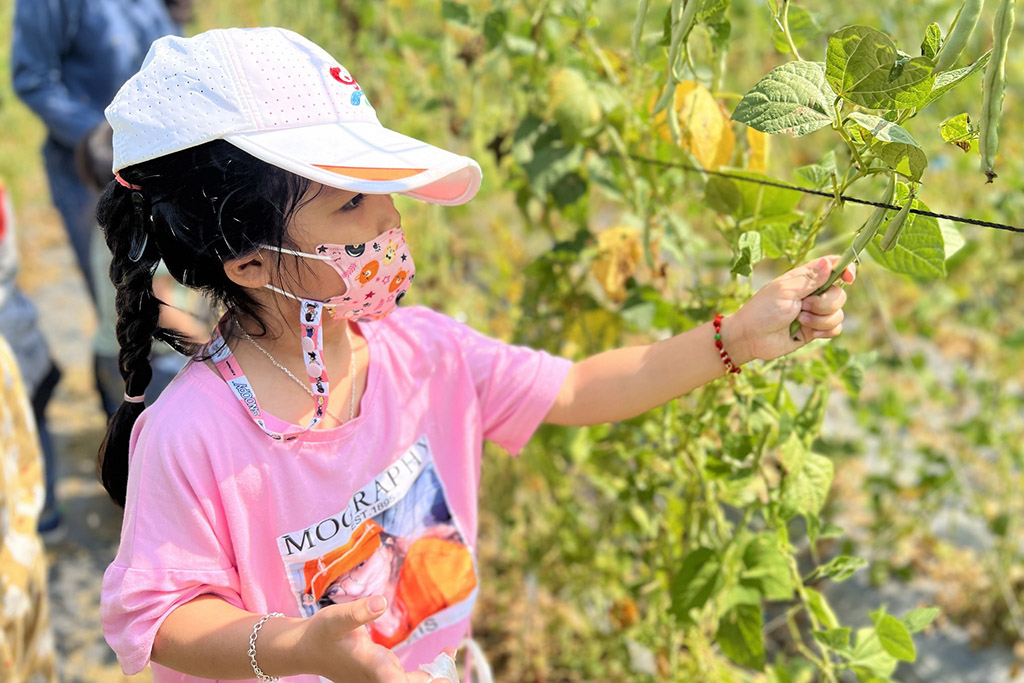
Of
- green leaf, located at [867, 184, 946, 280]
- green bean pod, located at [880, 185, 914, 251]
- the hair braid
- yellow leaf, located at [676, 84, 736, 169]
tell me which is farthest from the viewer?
yellow leaf, located at [676, 84, 736, 169]

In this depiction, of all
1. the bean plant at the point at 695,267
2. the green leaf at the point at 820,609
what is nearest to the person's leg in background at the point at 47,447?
the bean plant at the point at 695,267

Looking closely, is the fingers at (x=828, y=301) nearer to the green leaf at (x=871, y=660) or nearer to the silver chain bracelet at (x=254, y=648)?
the green leaf at (x=871, y=660)

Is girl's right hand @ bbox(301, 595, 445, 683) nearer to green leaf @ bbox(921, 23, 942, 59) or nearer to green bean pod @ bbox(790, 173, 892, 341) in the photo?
green bean pod @ bbox(790, 173, 892, 341)

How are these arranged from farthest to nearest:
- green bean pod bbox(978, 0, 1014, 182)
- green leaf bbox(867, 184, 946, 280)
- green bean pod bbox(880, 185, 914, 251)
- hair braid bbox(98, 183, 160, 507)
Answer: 1. hair braid bbox(98, 183, 160, 507)
2. green leaf bbox(867, 184, 946, 280)
3. green bean pod bbox(880, 185, 914, 251)
4. green bean pod bbox(978, 0, 1014, 182)

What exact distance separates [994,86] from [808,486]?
531 mm

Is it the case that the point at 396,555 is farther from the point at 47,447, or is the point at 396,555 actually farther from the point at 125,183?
the point at 47,447

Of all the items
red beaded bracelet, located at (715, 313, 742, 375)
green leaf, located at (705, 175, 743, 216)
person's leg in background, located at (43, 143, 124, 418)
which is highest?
Result: green leaf, located at (705, 175, 743, 216)

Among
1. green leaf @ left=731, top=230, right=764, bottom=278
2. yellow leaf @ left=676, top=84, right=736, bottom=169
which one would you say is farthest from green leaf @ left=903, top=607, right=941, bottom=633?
yellow leaf @ left=676, top=84, right=736, bottom=169

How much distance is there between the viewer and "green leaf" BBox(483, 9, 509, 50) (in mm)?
1319

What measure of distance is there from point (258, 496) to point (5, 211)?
1.54 metres

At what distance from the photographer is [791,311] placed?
0.91 meters

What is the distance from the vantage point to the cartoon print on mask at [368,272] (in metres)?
0.96

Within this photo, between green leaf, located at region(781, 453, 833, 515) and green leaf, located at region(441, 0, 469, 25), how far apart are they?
2.67 ft

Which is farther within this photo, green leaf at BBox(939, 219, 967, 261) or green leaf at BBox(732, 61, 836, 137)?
green leaf at BBox(939, 219, 967, 261)
